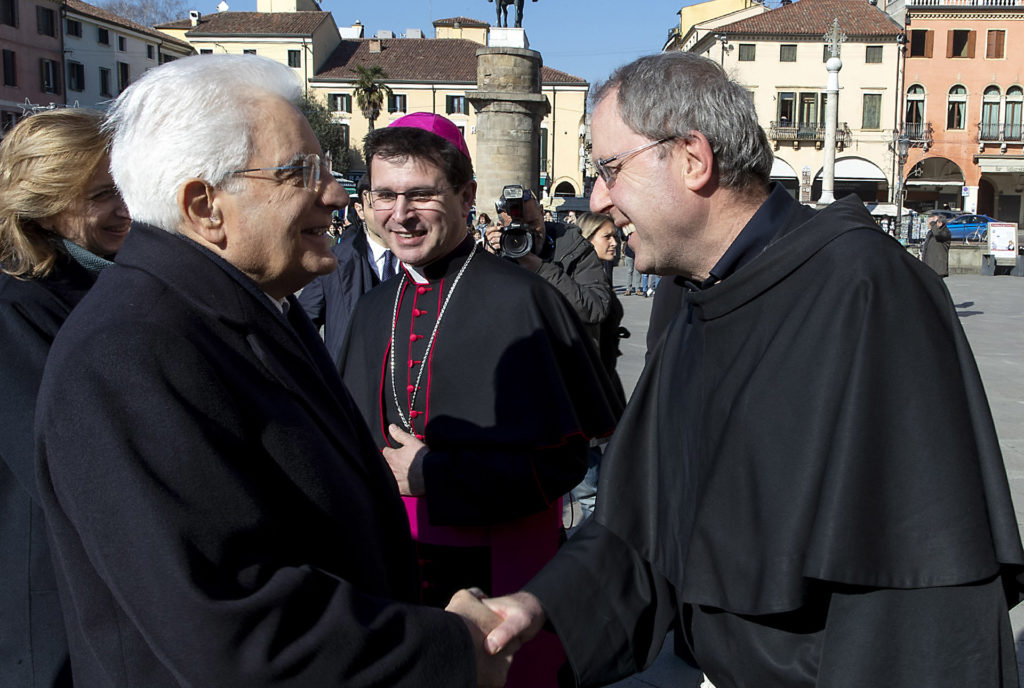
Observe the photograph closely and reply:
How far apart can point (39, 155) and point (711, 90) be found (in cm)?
165

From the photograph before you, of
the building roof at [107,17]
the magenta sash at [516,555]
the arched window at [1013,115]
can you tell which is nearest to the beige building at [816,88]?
the arched window at [1013,115]

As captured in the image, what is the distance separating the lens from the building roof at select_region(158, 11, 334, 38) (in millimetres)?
53497

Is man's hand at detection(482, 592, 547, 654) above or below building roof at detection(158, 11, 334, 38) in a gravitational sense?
below

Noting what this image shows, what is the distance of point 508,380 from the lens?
9.05 ft

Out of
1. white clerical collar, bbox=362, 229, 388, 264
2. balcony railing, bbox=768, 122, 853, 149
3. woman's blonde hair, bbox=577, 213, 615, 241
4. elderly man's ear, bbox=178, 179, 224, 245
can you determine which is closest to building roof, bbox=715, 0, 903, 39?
balcony railing, bbox=768, 122, 853, 149

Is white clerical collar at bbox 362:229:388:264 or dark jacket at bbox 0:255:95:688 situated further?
white clerical collar at bbox 362:229:388:264

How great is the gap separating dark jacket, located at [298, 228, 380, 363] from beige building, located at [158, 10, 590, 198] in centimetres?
4687

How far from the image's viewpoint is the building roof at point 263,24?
53497 millimetres

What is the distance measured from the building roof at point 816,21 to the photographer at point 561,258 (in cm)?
4450

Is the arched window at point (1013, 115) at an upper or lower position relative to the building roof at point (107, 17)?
lower

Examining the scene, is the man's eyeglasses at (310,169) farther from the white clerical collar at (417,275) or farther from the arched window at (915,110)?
the arched window at (915,110)

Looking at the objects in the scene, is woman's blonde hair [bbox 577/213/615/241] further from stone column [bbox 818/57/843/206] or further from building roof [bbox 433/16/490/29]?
building roof [bbox 433/16/490/29]

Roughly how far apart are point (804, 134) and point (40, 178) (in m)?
47.7

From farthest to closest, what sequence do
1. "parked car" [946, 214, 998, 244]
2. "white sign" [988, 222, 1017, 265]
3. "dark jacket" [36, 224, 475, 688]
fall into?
"parked car" [946, 214, 998, 244], "white sign" [988, 222, 1017, 265], "dark jacket" [36, 224, 475, 688]
